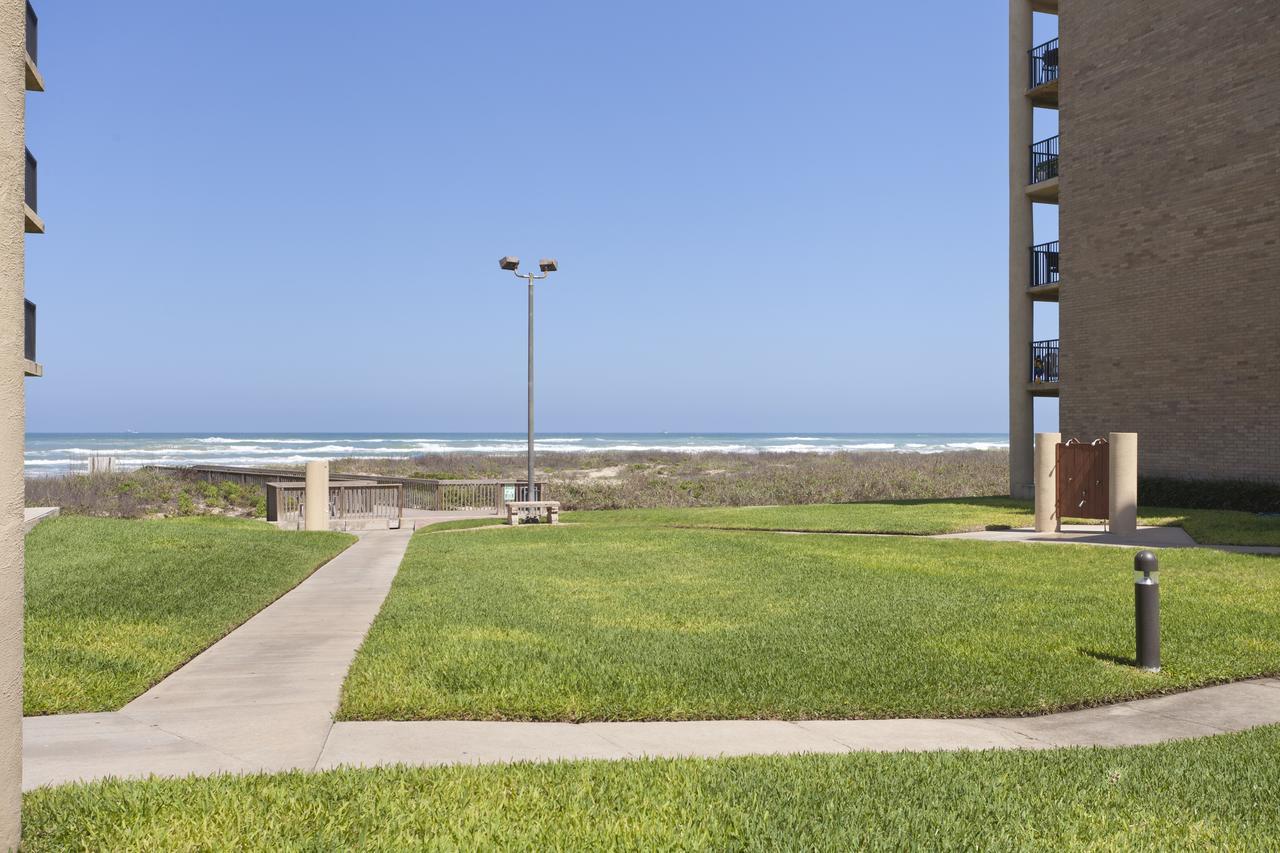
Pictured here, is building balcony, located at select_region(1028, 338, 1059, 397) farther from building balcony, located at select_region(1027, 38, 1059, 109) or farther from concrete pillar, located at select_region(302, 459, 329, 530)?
concrete pillar, located at select_region(302, 459, 329, 530)

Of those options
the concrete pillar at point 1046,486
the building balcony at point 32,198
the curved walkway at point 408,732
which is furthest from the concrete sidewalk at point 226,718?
the concrete pillar at point 1046,486

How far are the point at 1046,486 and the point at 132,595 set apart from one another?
17475 millimetres

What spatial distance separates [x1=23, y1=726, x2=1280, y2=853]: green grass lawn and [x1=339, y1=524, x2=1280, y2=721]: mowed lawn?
135cm

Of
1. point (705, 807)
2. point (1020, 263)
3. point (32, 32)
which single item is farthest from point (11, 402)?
point (1020, 263)

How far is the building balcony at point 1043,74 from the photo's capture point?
104ft

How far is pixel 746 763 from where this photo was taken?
5.34m

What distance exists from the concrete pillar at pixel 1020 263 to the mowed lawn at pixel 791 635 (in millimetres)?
16954

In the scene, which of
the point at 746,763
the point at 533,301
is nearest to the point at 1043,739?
the point at 746,763

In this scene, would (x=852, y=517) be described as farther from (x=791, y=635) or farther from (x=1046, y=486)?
(x=791, y=635)

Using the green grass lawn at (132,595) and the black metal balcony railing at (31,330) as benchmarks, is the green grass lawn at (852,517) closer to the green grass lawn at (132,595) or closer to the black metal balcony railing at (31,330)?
the green grass lawn at (132,595)

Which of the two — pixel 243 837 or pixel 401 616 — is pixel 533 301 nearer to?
pixel 401 616

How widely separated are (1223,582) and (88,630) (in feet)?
44.0

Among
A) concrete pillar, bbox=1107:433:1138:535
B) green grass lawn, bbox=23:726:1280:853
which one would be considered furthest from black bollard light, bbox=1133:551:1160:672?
concrete pillar, bbox=1107:433:1138:535

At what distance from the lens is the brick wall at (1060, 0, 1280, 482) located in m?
23.8
